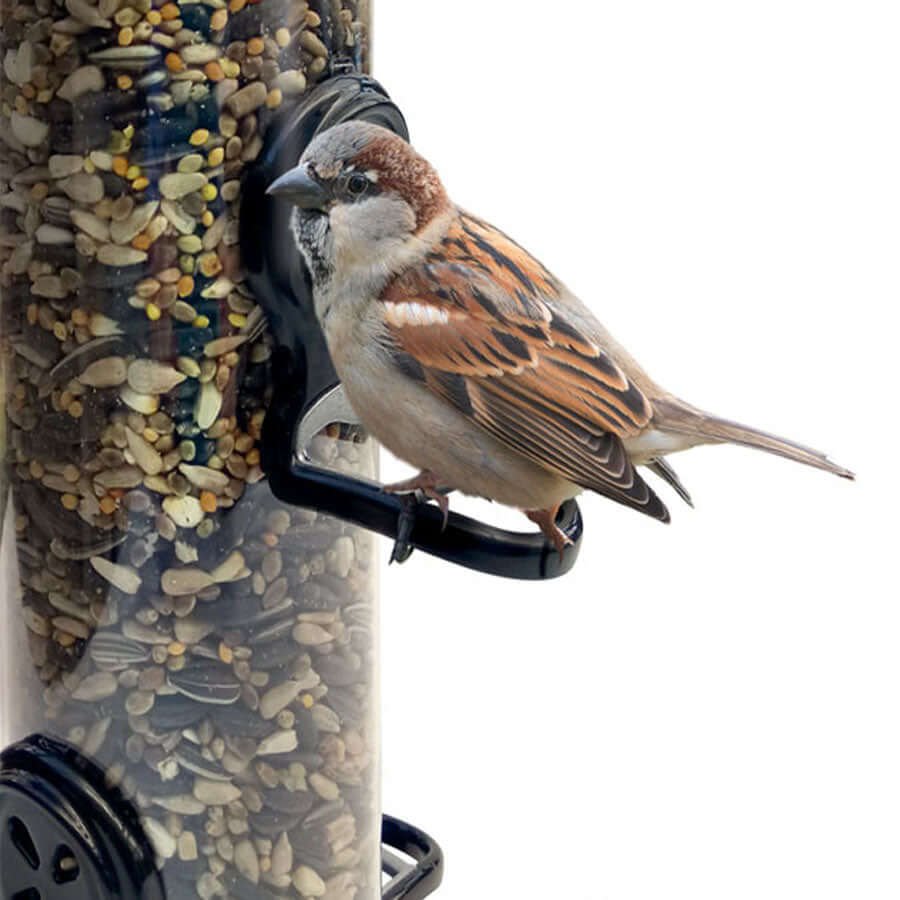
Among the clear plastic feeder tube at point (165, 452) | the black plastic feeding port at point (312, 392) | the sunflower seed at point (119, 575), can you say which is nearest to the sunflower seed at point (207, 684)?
the clear plastic feeder tube at point (165, 452)

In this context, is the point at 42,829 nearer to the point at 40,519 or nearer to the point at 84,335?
the point at 40,519

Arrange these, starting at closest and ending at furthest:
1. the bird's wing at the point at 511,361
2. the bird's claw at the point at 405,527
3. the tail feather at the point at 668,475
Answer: the bird's wing at the point at 511,361
the bird's claw at the point at 405,527
the tail feather at the point at 668,475

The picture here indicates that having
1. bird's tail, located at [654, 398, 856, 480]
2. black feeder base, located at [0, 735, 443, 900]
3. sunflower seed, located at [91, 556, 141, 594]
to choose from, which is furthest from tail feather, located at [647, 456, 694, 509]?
black feeder base, located at [0, 735, 443, 900]

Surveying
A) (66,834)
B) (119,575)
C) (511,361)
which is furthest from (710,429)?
(66,834)

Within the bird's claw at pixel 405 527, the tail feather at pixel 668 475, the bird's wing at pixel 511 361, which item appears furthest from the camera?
the tail feather at pixel 668 475

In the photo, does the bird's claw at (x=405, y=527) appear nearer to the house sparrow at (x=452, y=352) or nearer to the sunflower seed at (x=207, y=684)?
the house sparrow at (x=452, y=352)
